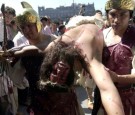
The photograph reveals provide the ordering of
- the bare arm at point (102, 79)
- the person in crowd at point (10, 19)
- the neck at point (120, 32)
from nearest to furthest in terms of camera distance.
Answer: the bare arm at point (102, 79)
the neck at point (120, 32)
the person in crowd at point (10, 19)

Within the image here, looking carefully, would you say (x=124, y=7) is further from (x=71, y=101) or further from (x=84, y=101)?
(x=84, y=101)

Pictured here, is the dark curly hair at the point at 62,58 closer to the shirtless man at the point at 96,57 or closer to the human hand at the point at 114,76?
the shirtless man at the point at 96,57

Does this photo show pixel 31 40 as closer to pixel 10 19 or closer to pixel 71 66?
pixel 71 66

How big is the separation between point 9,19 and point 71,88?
3068 millimetres

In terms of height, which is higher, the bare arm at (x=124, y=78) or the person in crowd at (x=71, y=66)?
the person in crowd at (x=71, y=66)

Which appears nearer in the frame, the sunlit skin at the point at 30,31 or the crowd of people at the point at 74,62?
A: the crowd of people at the point at 74,62

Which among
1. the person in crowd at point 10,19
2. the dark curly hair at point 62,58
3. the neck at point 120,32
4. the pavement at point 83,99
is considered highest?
the neck at point 120,32

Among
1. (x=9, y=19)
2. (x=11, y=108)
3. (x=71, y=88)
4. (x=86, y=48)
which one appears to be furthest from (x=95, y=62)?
(x=9, y=19)

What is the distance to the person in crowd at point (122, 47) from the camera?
8.32 ft

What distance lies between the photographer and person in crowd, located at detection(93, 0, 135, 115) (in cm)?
254

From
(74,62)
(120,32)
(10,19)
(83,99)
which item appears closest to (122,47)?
(120,32)

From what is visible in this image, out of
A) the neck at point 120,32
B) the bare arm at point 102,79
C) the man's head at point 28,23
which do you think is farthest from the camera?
the man's head at point 28,23

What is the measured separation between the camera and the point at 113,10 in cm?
255

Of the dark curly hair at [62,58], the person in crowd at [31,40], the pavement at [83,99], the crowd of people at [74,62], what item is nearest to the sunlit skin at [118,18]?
the crowd of people at [74,62]
